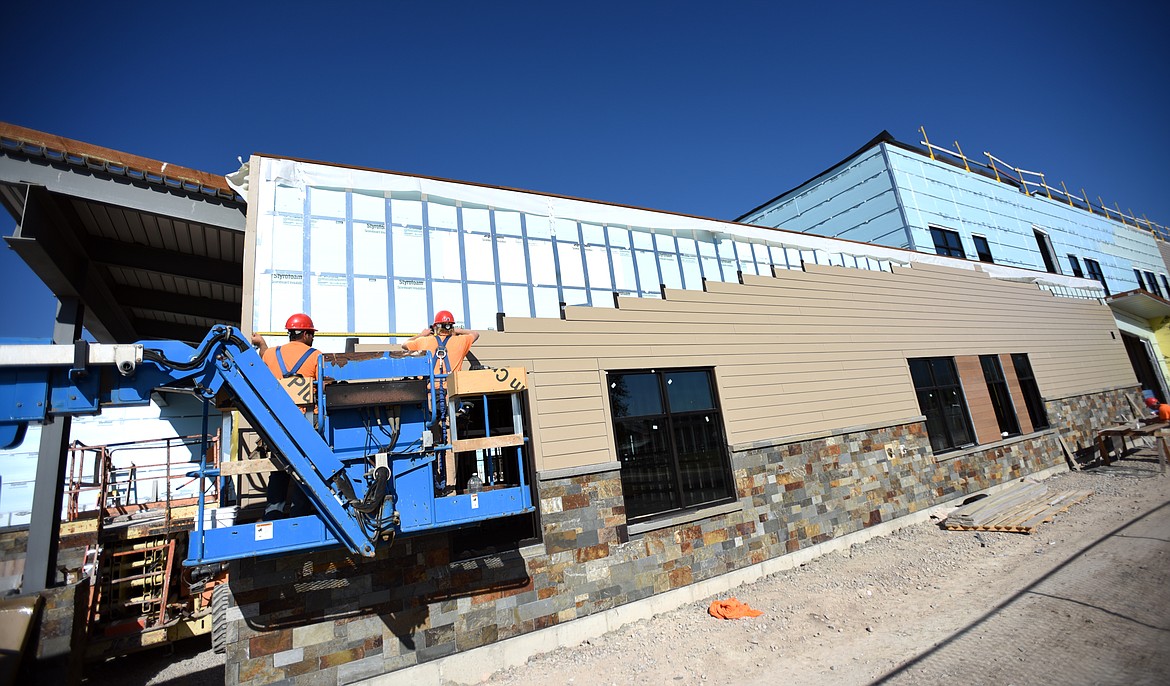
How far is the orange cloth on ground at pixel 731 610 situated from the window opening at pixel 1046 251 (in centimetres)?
2072

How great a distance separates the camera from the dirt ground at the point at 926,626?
465cm

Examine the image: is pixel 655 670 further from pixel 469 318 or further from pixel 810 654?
pixel 469 318

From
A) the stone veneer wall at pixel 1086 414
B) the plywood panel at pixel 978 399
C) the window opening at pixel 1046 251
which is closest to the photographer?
the plywood panel at pixel 978 399

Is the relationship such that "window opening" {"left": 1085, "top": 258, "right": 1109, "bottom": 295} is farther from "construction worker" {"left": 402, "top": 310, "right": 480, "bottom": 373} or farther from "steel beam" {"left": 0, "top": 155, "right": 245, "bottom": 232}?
"steel beam" {"left": 0, "top": 155, "right": 245, "bottom": 232}

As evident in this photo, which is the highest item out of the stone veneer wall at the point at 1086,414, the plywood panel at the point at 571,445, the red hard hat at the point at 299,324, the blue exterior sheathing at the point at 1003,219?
the blue exterior sheathing at the point at 1003,219

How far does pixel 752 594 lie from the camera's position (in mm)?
7219

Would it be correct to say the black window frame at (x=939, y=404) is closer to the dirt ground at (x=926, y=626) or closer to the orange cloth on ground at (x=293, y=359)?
the dirt ground at (x=926, y=626)

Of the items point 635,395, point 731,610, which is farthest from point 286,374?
point 731,610

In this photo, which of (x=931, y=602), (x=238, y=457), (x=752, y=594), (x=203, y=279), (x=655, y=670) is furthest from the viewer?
(x=203, y=279)

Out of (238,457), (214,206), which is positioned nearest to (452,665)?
(238,457)

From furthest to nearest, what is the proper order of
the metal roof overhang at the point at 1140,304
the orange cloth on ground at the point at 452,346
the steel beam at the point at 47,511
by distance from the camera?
1. the metal roof overhang at the point at 1140,304
2. the steel beam at the point at 47,511
3. the orange cloth on ground at the point at 452,346

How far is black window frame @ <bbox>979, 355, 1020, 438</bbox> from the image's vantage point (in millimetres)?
12781

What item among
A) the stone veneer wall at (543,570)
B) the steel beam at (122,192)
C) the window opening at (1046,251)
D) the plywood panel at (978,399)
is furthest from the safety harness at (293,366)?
the window opening at (1046,251)

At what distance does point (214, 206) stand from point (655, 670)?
8350 millimetres
